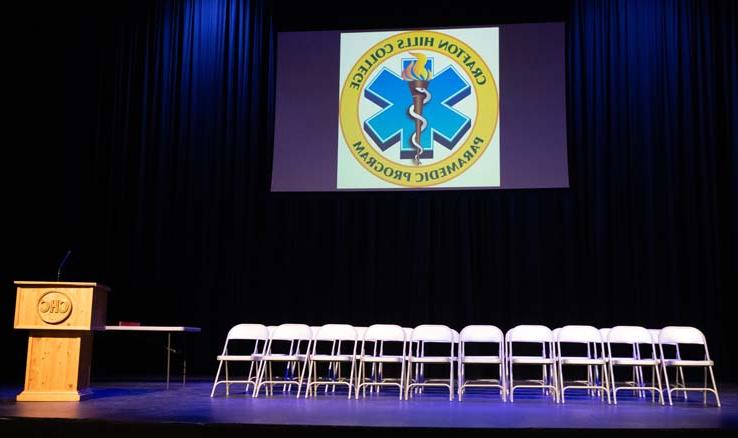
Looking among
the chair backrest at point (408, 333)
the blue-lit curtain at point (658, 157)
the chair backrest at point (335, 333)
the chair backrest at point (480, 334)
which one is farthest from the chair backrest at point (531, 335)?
the blue-lit curtain at point (658, 157)

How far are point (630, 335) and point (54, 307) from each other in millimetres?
5231

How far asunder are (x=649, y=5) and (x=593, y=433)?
7.19 m

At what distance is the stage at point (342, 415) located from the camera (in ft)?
14.4

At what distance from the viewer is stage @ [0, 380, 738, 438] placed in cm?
439

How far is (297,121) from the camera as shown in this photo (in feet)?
32.9

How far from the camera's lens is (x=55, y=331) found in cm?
638

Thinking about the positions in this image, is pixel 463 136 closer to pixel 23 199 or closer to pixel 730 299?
pixel 730 299

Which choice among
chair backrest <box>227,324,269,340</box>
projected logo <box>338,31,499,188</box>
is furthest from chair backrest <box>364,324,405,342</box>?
projected logo <box>338,31,499,188</box>

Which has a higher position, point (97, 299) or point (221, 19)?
point (221, 19)

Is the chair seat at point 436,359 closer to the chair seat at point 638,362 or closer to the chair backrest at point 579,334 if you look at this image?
the chair backrest at point 579,334

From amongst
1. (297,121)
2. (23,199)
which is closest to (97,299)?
(23,199)

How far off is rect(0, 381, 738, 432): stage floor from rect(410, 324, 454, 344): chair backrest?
0.55 metres

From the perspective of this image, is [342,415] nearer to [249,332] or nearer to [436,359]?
[436,359]

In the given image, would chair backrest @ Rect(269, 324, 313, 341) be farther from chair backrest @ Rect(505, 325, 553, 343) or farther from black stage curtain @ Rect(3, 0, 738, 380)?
black stage curtain @ Rect(3, 0, 738, 380)
